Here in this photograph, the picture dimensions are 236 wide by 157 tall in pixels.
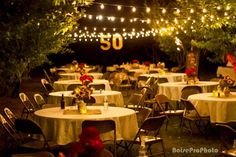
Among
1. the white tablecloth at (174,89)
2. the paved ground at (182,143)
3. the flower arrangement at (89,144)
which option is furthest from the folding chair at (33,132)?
the white tablecloth at (174,89)

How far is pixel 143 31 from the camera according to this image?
90.8ft

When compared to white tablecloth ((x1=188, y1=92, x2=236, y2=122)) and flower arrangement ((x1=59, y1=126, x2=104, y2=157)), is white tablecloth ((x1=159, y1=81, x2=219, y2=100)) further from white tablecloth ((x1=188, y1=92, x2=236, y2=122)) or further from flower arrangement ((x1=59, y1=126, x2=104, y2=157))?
flower arrangement ((x1=59, y1=126, x2=104, y2=157))

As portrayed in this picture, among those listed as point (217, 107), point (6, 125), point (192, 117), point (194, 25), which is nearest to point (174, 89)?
point (192, 117)

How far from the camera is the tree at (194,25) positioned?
47.2 ft

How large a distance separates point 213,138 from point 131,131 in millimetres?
2566

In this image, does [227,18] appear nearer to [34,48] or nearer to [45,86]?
[45,86]

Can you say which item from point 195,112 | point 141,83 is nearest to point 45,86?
point 141,83

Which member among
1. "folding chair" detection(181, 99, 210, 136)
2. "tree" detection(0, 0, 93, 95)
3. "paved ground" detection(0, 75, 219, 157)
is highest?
"tree" detection(0, 0, 93, 95)

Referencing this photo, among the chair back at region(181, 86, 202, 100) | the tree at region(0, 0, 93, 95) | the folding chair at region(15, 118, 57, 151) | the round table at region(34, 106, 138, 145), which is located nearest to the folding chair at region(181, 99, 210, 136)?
the chair back at region(181, 86, 202, 100)

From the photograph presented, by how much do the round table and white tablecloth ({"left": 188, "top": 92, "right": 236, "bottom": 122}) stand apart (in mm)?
2049

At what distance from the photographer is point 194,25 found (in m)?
17.8

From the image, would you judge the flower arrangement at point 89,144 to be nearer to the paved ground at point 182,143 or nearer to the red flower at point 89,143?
the red flower at point 89,143

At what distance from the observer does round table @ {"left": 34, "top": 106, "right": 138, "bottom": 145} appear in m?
6.71

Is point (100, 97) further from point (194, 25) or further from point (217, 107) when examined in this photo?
point (194, 25)
